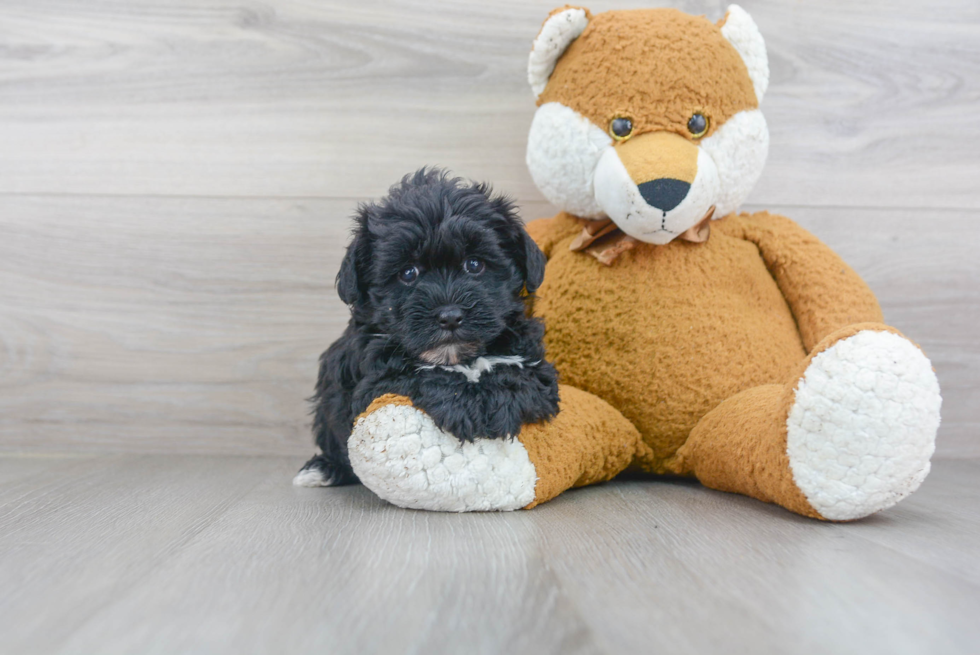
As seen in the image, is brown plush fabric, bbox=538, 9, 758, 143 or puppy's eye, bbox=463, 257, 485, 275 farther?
brown plush fabric, bbox=538, 9, 758, 143

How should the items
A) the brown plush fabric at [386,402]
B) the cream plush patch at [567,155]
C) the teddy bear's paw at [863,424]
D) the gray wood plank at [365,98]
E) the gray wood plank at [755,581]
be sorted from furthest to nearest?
the gray wood plank at [365,98], the cream plush patch at [567,155], the brown plush fabric at [386,402], the teddy bear's paw at [863,424], the gray wood plank at [755,581]

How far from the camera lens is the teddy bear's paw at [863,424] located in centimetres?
91

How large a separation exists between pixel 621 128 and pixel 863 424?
2.01 ft

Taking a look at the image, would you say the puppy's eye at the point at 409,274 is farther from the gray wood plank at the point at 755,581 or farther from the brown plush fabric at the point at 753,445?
the brown plush fabric at the point at 753,445

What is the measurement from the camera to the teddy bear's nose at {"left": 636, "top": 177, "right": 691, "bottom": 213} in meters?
1.13

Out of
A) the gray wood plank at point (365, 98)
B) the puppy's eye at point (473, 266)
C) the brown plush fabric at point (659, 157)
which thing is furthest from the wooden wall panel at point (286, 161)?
the puppy's eye at point (473, 266)

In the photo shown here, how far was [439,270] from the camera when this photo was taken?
1044mm

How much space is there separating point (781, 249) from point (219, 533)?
3.54 ft

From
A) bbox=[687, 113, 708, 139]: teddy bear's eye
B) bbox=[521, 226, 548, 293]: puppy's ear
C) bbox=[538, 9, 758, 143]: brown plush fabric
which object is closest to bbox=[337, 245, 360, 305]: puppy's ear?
bbox=[521, 226, 548, 293]: puppy's ear

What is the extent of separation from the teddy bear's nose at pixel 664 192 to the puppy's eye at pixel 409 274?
0.39 m

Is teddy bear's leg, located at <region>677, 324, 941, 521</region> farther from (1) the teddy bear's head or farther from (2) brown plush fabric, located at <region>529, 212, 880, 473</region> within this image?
(1) the teddy bear's head

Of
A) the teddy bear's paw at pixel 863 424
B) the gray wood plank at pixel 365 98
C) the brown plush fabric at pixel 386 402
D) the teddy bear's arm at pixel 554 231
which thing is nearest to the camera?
the teddy bear's paw at pixel 863 424

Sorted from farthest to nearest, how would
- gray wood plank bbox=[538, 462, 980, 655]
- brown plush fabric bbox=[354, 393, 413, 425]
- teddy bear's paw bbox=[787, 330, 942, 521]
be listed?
brown plush fabric bbox=[354, 393, 413, 425] → teddy bear's paw bbox=[787, 330, 942, 521] → gray wood plank bbox=[538, 462, 980, 655]

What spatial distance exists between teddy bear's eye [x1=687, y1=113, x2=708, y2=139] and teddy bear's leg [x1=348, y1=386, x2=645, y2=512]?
0.55 meters
